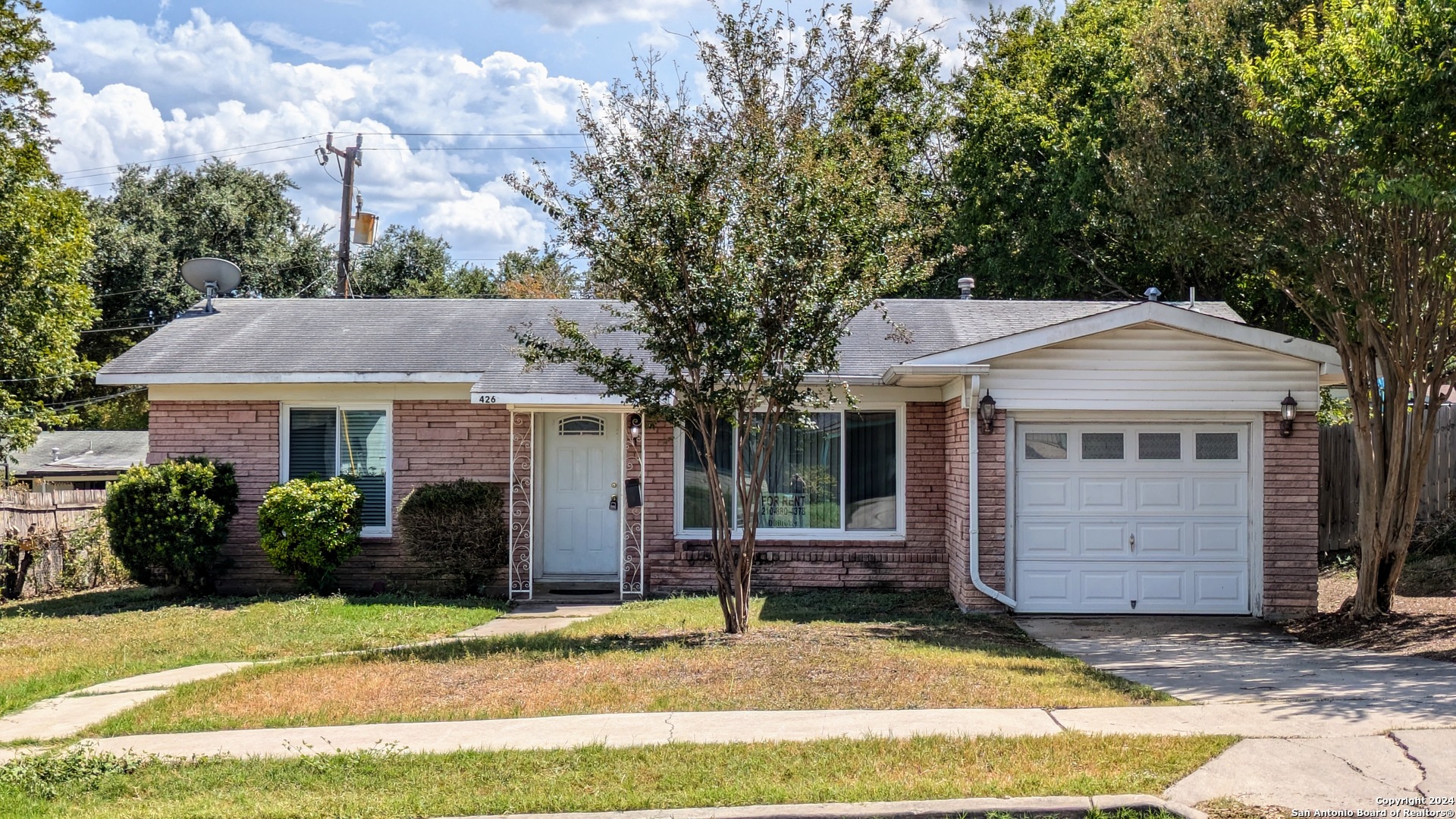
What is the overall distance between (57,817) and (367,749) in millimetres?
1536

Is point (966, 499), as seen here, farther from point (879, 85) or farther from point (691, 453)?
point (879, 85)

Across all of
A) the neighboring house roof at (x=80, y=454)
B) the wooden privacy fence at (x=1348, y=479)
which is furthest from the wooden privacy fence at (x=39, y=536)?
the wooden privacy fence at (x=1348, y=479)

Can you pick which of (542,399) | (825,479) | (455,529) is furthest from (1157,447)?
(455,529)

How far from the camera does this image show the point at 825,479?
14203mm

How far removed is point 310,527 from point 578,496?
3.25m

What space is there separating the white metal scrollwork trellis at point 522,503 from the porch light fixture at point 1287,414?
27.7ft

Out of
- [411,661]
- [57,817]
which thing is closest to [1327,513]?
[411,661]

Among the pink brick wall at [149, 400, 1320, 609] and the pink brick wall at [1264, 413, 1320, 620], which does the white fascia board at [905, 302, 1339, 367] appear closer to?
the pink brick wall at [1264, 413, 1320, 620]

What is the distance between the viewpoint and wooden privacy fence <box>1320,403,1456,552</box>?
1612 cm

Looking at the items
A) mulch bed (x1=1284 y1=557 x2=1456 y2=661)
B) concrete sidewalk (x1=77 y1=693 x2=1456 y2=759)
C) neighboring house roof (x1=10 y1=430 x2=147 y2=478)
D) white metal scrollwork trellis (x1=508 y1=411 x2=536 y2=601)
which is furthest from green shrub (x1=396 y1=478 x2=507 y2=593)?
neighboring house roof (x1=10 y1=430 x2=147 y2=478)

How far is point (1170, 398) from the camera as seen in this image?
11602 millimetres

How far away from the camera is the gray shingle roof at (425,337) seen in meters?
14.0

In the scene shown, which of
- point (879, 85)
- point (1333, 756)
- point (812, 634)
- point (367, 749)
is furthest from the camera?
point (879, 85)

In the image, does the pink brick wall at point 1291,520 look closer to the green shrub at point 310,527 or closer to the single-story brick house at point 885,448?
the single-story brick house at point 885,448
